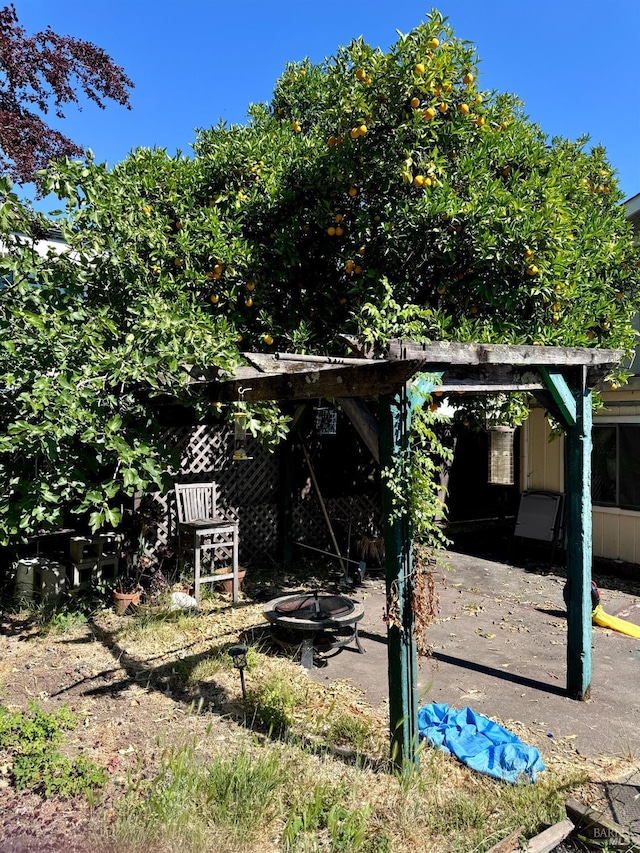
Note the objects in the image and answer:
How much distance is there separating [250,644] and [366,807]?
2859mm

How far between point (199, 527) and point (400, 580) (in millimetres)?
4047

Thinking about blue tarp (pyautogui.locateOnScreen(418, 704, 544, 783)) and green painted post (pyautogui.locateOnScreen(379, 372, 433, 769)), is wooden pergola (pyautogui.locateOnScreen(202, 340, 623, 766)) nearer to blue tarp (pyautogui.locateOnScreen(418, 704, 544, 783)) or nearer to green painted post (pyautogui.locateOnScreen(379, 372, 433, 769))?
green painted post (pyautogui.locateOnScreen(379, 372, 433, 769))

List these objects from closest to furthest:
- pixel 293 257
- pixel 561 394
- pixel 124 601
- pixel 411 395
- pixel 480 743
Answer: pixel 411 395, pixel 480 743, pixel 561 394, pixel 293 257, pixel 124 601

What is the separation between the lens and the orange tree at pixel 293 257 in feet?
13.5

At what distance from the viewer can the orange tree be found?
162 inches

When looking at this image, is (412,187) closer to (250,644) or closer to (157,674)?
(250,644)

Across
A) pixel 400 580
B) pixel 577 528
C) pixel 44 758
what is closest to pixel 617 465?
pixel 577 528

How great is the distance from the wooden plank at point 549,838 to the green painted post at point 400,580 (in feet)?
2.38

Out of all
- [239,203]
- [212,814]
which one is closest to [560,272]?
[239,203]

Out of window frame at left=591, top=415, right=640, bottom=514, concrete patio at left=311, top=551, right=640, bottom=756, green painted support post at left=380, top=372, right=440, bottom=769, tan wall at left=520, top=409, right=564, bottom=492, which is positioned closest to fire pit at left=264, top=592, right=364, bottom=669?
concrete patio at left=311, top=551, right=640, bottom=756

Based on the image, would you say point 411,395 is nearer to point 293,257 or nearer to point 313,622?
point 313,622

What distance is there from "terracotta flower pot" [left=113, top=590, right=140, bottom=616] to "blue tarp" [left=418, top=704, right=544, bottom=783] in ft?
12.3

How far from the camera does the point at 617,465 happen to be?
28.1 ft

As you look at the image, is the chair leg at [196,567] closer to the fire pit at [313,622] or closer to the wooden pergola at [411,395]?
the fire pit at [313,622]
